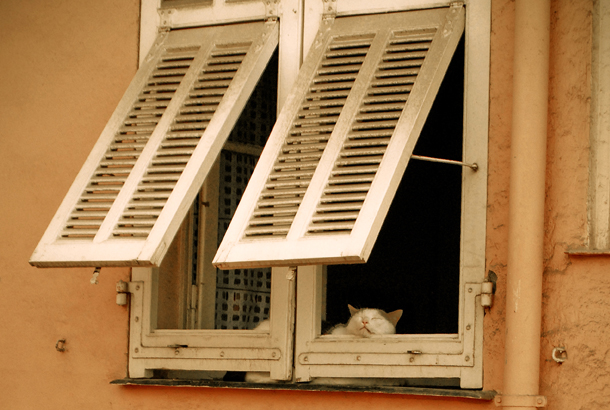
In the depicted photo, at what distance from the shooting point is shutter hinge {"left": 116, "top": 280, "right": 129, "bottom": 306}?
5.32 meters

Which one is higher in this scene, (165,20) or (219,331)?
(165,20)

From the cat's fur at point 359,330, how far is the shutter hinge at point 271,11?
69.7 inches

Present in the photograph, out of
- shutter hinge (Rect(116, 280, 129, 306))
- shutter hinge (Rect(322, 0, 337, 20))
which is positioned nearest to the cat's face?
shutter hinge (Rect(116, 280, 129, 306))

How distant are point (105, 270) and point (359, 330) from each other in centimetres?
163

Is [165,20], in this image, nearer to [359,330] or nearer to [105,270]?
[105,270]

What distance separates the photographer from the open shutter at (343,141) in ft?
13.9

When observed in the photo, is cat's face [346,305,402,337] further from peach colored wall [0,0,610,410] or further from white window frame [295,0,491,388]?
peach colored wall [0,0,610,410]

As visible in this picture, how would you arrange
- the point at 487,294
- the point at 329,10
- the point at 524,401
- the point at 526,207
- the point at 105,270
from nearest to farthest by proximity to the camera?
the point at 524,401, the point at 526,207, the point at 487,294, the point at 329,10, the point at 105,270

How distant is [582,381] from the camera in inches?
172

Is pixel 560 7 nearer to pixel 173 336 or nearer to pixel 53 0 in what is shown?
pixel 173 336

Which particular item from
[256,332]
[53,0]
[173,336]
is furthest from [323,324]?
[53,0]

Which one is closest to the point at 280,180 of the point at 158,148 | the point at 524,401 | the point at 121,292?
the point at 158,148

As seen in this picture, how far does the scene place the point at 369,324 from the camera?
4949 millimetres

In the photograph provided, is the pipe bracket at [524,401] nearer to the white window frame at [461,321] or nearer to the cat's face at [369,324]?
the white window frame at [461,321]
